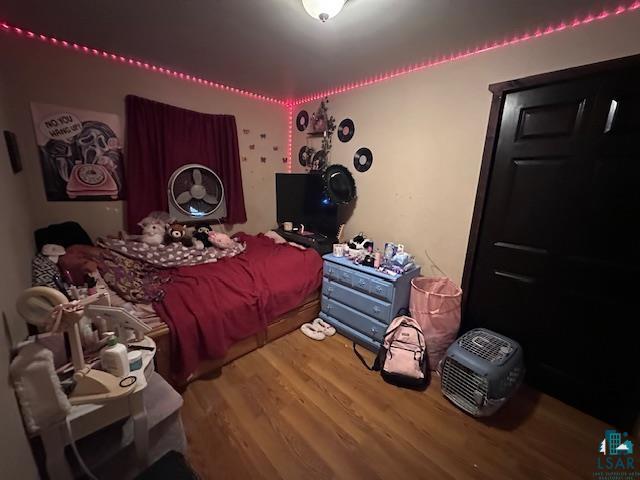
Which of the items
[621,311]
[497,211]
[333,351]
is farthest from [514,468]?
[497,211]

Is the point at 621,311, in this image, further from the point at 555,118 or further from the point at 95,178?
the point at 95,178

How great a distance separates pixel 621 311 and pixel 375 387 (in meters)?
1.45

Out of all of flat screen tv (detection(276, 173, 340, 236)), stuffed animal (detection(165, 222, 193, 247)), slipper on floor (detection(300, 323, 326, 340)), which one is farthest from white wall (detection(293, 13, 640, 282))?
stuffed animal (detection(165, 222, 193, 247))

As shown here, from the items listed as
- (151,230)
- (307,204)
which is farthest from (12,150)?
(307,204)

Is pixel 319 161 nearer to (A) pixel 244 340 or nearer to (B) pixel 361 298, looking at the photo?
(B) pixel 361 298

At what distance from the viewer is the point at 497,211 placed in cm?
179

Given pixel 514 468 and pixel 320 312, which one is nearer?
pixel 514 468

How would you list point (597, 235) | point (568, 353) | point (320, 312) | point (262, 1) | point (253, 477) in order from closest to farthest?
1. point (253, 477)
2. point (262, 1)
3. point (597, 235)
4. point (568, 353)
5. point (320, 312)

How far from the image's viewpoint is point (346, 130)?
2.64 metres

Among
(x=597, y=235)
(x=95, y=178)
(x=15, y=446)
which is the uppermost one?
(x=95, y=178)

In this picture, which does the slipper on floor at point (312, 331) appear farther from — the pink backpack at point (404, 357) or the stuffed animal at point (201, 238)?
the stuffed animal at point (201, 238)

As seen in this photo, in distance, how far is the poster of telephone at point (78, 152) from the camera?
1.92 meters

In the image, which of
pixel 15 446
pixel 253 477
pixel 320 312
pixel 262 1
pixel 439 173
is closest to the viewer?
pixel 15 446

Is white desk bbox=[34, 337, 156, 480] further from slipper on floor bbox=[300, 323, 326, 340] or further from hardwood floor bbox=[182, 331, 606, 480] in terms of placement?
slipper on floor bbox=[300, 323, 326, 340]
